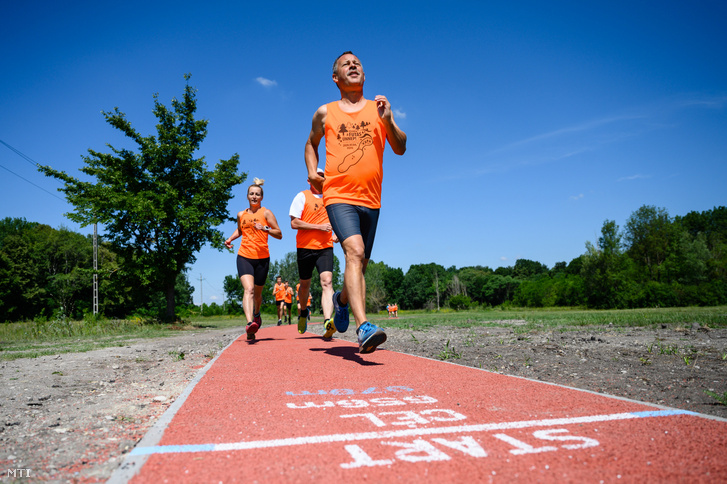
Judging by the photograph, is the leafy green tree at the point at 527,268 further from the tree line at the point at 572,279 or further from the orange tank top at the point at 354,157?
the orange tank top at the point at 354,157

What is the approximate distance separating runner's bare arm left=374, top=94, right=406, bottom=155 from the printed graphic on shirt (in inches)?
7.4

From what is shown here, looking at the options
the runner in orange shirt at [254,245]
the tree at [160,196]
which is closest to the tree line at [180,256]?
the tree at [160,196]

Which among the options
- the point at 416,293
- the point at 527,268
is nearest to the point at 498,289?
the point at 416,293

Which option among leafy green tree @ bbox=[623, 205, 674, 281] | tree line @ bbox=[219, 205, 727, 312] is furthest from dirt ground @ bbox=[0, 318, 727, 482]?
leafy green tree @ bbox=[623, 205, 674, 281]

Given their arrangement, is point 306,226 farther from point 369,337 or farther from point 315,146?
point 369,337

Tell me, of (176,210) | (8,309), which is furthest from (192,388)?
(8,309)

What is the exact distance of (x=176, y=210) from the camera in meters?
22.3

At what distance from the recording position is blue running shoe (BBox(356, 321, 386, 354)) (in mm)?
3834

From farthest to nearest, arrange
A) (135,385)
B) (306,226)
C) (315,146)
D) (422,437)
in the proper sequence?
(306,226)
(315,146)
(135,385)
(422,437)

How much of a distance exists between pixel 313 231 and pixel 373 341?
332 centimetres

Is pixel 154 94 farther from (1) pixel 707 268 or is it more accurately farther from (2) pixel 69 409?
(1) pixel 707 268

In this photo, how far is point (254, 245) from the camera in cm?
782

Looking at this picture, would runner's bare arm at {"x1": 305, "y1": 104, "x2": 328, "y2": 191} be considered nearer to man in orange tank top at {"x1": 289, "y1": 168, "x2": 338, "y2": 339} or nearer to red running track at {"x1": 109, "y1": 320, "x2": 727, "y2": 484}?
man in orange tank top at {"x1": 289, "y1": 168, "x2": 338, "y2": 339}

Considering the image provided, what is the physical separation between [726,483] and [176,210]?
23.6 m
